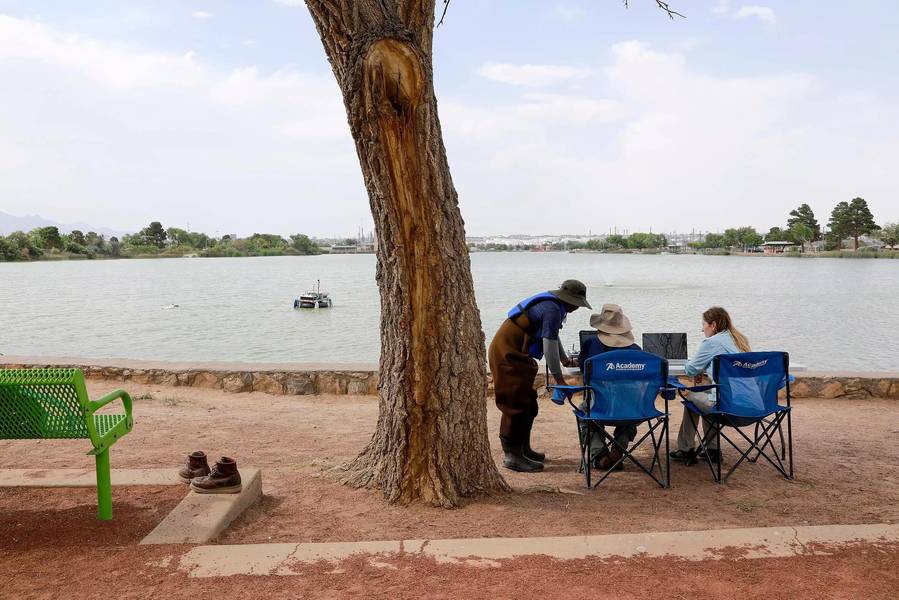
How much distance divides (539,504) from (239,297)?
54.9 m

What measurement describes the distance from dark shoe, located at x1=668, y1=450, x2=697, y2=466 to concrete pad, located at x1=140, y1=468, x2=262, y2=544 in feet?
10.0

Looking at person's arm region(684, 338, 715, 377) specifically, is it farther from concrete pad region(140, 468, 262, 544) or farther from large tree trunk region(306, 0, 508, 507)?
concrete pad region(140, 468, 262, 544)

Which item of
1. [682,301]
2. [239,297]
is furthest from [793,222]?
[239,297]

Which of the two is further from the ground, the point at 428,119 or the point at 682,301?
the point at 428,119

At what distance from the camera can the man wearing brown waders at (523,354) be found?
4992 millimetres

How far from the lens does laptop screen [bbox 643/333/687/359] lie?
6.47 meters

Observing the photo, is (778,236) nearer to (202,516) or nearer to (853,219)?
(853,219)

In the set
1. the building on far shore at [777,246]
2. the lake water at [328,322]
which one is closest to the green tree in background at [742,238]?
the building on far shore at [777,246]

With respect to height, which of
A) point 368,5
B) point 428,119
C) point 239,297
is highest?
point 368,5

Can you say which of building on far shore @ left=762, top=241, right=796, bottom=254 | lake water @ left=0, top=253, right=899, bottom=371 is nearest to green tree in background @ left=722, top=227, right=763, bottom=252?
building on far shore @ left=762, top=241, right=796, bottom=254

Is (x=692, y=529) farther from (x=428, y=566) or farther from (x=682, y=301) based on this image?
(x=682, y=301)

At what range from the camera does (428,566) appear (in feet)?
10.4

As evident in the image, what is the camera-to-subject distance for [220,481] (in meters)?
3.95

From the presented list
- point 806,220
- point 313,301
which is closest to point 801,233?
point 806,220
